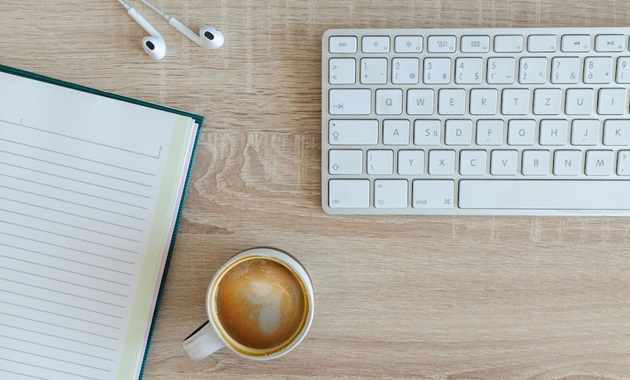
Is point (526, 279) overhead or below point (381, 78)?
below

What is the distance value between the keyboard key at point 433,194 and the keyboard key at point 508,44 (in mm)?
140

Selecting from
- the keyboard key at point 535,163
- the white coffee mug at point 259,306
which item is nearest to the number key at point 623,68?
the keyboard key at point 535,163

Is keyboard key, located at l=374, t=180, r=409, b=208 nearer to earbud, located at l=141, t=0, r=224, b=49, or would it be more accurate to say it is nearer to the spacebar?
the spacebar

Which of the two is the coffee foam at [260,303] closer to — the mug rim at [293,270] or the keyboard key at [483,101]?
the mug rim at [293,270]

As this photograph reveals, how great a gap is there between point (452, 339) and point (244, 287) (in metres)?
0.23

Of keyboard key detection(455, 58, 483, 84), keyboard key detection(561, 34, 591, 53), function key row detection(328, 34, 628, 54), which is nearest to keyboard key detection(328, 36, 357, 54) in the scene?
function key row detection(328, 34, 628, 54)

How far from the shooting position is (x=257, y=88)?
2.02 feet

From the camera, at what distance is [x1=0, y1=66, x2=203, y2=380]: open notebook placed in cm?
61

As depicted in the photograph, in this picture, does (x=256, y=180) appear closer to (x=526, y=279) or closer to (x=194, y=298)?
(x=194, y=298)

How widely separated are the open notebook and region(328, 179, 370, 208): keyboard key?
16 cm

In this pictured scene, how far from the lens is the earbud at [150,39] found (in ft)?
1.96

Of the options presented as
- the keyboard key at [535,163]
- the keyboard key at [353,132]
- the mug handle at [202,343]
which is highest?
the keyboard key at [353,132]

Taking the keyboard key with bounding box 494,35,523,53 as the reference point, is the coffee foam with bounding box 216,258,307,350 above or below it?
below

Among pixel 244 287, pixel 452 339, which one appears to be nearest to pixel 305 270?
pixel 244 287
